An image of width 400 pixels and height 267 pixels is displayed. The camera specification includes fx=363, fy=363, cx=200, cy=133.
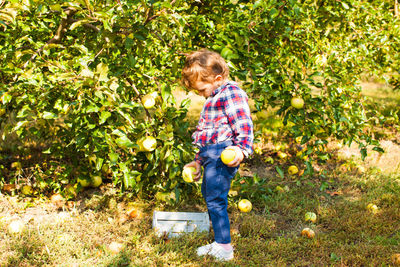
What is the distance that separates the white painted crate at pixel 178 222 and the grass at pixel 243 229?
2.2 inches

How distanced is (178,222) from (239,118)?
2.97ft

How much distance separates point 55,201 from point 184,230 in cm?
108

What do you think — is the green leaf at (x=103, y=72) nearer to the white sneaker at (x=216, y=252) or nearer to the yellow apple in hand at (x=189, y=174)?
the yellow apple in hand at (x=189, y=174)

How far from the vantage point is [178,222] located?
2.44 m

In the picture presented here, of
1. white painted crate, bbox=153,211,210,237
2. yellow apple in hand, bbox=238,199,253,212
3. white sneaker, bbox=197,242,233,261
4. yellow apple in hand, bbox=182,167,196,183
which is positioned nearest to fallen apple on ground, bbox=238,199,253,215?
yellow apple in hand, bbox=238,199,253,212

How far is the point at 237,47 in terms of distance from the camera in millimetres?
2420

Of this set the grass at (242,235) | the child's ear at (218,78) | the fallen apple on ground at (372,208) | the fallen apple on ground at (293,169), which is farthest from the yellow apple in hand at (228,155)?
the fallen apple on ground at (293,169)

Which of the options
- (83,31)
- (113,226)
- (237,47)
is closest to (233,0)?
(237,47)

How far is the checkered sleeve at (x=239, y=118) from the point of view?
194 centimetres

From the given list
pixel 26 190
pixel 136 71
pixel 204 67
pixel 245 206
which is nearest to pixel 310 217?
pixel 245 206

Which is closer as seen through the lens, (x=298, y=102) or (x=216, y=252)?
(x=216, y=252)

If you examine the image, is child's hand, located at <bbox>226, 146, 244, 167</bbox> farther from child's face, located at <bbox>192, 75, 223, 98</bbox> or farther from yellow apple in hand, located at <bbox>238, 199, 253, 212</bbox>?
yellow apple in hand, located at <bbox>238, 199, 253, 212</bbox>

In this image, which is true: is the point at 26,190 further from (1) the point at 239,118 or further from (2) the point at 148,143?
(1) the point at 239,118

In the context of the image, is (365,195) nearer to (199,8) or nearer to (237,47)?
(237,47)
